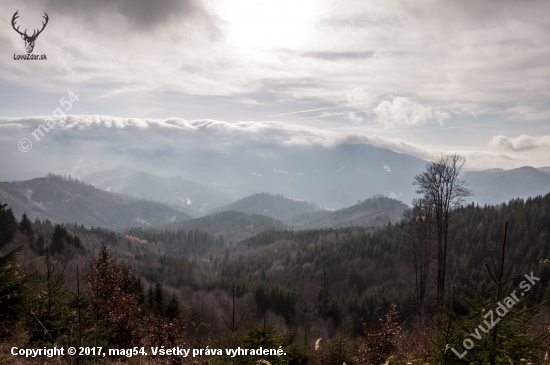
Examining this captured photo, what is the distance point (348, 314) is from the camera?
61344 millimetres

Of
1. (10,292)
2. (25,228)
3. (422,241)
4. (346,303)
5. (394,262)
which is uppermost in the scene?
(10,292)

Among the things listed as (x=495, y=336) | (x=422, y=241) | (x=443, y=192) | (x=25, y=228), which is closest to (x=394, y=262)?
(x=422, y=241)

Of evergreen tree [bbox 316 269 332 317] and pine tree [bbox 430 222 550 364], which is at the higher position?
pine tree [bbox 430 222 550 364]

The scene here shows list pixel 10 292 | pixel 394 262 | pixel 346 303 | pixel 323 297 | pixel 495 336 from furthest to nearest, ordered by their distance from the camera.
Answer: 1. pixel 394 262
2. pixel 346 303
3. pixel 323 297
4. pixel 10 292
5. pixel 495 336

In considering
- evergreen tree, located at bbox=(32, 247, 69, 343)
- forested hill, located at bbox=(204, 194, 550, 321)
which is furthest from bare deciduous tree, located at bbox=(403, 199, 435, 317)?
evergreen tree, located at bbox=(32, 247, 69, 343)

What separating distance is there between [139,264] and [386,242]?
290ft

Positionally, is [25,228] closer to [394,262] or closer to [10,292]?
[10,292]

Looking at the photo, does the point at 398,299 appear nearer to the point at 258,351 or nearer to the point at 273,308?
the point at 273,308

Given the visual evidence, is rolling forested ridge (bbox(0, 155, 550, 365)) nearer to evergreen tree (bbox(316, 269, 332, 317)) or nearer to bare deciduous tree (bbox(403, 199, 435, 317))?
bare deciduous tree (bbox(403, 199, 435, 317))

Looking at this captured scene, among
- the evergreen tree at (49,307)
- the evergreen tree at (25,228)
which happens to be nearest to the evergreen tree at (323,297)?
the evergreen tree at (49,307)

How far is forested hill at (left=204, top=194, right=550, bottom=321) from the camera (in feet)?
193

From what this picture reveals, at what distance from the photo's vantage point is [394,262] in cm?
9675

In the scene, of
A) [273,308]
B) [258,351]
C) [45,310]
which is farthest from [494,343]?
[273,308]

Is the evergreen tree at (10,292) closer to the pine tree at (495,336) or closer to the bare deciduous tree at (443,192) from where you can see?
the pine tree at (495,336)
